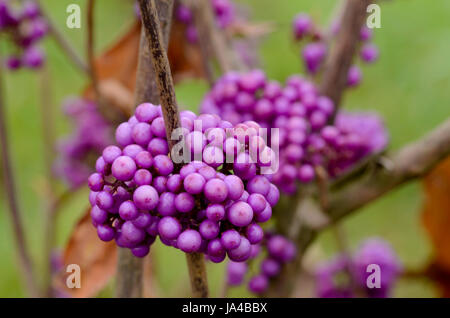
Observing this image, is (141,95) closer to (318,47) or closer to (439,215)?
(318,47)

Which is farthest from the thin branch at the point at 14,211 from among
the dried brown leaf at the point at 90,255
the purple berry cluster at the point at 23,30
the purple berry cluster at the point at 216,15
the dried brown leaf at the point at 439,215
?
the dried brown leaf at the point at 439,215

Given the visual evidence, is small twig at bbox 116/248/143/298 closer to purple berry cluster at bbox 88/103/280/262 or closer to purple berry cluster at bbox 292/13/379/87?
purple berry cluster at bbox 88/103/280/262

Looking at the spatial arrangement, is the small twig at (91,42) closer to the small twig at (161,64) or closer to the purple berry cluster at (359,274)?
the small twig at (161,64)

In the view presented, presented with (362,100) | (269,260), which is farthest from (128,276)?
(362,100)

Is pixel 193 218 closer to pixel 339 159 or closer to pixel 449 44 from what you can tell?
pixel 339 159
